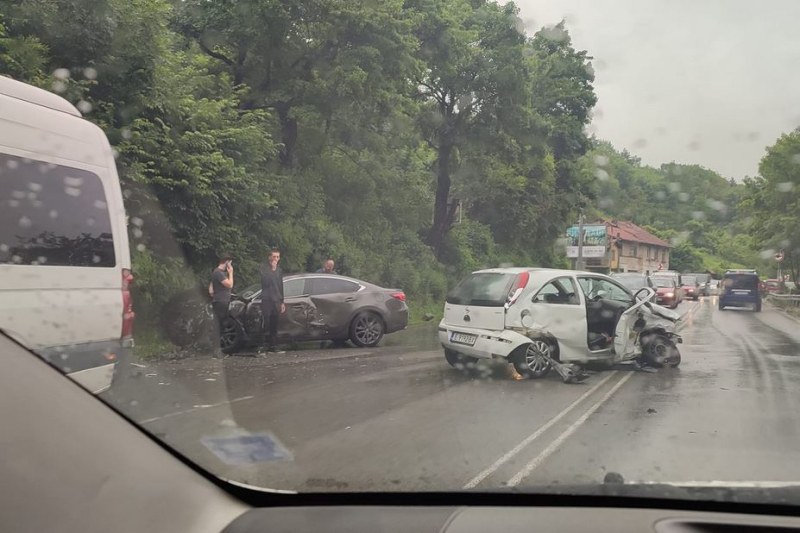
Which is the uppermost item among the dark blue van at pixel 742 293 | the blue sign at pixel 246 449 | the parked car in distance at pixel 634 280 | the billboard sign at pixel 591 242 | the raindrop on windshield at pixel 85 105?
the raindrop on windshield at pixel 85 105

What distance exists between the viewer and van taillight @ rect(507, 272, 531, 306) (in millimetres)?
7981

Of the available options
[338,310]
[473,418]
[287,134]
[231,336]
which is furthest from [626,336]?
[287,134]

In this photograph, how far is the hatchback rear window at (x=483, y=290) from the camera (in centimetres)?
811

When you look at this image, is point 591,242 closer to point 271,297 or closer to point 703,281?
point 703,281

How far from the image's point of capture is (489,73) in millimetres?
18703

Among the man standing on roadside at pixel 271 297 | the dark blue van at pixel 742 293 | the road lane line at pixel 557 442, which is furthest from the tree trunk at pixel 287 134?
the dark blue van at pixel 742 293

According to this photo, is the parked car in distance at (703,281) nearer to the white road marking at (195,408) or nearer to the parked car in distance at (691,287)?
the parked car in distance at (691,287)

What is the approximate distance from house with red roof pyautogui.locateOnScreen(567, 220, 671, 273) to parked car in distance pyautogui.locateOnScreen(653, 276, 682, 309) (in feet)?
0.66

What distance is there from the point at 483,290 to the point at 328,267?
2.87 metres

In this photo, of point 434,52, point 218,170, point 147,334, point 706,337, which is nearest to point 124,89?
point 218,170

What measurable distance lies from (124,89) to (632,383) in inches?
220

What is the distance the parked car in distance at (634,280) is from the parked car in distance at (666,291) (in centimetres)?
11

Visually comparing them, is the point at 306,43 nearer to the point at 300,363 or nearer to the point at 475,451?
the point at 300,363

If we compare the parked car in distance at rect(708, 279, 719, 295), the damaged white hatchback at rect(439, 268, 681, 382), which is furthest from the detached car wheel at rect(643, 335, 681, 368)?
the parked car in distance at rect(708, 279, 719, 295)
